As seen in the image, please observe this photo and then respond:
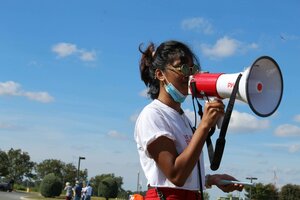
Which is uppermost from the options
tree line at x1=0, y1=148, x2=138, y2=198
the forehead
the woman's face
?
tree line at x1=0, y1=148, x2=138, y2=198

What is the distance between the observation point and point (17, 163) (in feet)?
294

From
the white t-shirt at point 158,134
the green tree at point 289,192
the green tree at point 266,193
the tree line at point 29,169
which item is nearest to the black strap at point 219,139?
the white t-shirt at point 158,134

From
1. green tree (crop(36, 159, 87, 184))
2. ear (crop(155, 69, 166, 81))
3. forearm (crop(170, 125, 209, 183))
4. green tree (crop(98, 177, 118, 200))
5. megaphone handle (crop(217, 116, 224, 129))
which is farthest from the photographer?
green tree (crop(36, 159, 87, 184))

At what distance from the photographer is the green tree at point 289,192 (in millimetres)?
70375

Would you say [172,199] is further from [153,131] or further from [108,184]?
[108,184]

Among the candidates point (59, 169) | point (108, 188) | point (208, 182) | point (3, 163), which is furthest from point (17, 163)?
point (208, 182)

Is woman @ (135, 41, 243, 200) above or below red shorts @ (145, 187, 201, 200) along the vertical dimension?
above

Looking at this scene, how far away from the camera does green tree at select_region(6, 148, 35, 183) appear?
292 feet

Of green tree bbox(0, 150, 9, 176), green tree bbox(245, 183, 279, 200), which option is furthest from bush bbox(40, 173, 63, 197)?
green tree bbox(0, 150, 9, 176)

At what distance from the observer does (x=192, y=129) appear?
120 inches

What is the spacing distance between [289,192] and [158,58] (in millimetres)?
72796

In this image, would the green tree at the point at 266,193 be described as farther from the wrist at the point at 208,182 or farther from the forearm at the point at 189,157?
the forearm at the point at 189,157

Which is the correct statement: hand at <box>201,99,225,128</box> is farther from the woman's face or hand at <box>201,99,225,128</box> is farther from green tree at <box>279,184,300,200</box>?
green tree at <box>279,184,300,200</box>

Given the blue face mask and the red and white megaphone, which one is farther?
the blue face mask
